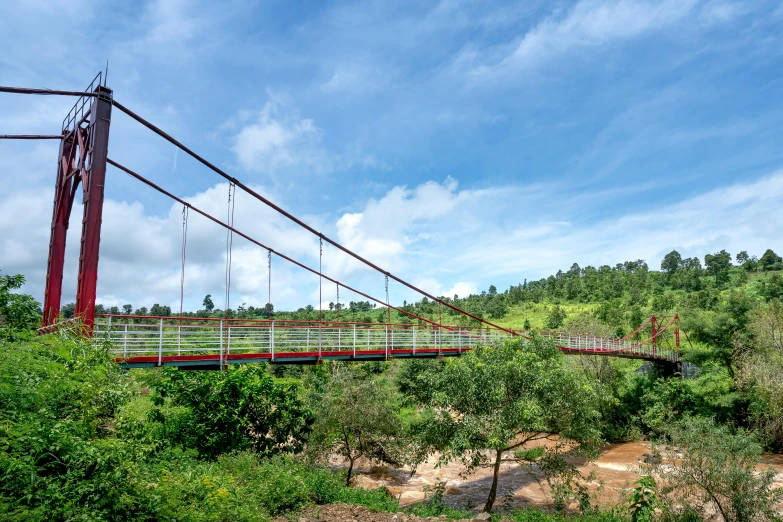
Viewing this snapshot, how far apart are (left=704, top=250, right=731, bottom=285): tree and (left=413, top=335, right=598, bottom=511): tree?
57030 mm

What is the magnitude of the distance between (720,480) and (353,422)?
30.4 ft

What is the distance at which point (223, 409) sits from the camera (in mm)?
12273

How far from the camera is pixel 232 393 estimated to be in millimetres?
12438

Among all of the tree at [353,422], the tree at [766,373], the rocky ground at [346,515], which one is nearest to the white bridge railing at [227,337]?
the tree at [353,422]

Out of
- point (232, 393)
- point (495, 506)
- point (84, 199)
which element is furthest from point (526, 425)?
point (84, 199)

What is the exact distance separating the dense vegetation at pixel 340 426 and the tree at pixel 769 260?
159 feet

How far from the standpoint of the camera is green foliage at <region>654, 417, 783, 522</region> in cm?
1082

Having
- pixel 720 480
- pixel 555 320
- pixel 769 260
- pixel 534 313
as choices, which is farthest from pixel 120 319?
pixel 769 260

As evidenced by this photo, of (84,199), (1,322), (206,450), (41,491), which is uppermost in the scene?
(84,199)

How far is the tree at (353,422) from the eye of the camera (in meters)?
14.2

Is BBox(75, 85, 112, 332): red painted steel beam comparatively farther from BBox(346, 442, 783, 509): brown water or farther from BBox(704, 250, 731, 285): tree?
BBox(704, 250, 731, 285): tree

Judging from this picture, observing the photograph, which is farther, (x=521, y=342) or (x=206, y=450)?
(x=521, y=342)

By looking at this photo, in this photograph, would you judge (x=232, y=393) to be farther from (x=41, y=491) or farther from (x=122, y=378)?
(x=41, y=491)

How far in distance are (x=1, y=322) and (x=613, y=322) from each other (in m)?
42.7
